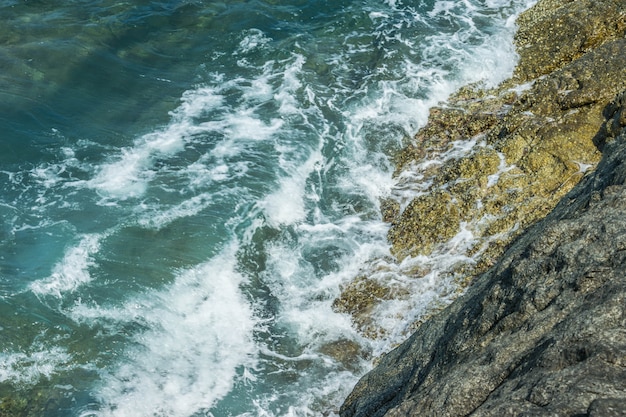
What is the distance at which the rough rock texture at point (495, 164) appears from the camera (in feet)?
42.3

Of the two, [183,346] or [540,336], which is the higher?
[540,336]

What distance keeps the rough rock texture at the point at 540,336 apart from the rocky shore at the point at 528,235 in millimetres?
17

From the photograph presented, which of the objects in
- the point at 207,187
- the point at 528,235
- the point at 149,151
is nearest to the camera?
the point at 528,235

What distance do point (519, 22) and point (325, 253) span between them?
10.9m

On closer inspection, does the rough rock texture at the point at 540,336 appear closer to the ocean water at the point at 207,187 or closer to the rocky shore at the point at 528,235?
the rocky shore at the point at 528,235

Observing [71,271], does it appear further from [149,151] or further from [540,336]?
[540,336]

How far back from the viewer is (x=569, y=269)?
24.1ft

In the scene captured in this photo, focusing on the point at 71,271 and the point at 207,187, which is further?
the point at 207,187

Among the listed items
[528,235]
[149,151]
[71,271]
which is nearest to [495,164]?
[528,235]

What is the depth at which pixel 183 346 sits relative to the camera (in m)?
12.8

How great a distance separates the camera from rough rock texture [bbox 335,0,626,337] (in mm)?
12906

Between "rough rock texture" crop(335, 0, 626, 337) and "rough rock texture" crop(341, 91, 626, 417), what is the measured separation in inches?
132

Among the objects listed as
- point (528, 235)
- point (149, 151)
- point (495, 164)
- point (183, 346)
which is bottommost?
point (183, 346)

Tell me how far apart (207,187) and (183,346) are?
15.0 ft
